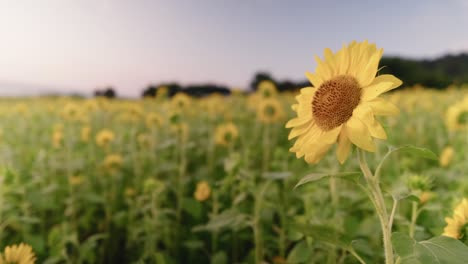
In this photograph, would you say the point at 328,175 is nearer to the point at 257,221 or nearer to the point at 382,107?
the point at 382,107

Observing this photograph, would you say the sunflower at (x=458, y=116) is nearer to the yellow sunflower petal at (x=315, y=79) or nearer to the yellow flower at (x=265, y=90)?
the yellow flower at (x=265, y=90)

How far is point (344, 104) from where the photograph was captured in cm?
68

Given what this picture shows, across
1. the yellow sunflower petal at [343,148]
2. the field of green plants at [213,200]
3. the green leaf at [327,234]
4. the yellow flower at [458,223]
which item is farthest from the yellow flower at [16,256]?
the yellow flower at [458,223]

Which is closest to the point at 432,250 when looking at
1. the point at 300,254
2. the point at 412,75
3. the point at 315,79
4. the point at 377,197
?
the point at 377,197

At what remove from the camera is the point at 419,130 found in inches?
130

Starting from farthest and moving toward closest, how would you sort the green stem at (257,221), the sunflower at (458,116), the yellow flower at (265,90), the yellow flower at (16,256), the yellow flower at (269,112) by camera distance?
the yellow flower at (265,90) < the yellow flower at (269,112) < the sunflower at (458,116) < the green stem at (257,221) < the yellow flower at (16,256)

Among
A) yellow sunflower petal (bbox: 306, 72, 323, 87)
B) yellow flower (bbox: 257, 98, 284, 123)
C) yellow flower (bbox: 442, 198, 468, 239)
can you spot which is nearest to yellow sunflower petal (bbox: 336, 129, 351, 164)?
yellow sunflower petal (bbox: 306, 72, 323, 87)

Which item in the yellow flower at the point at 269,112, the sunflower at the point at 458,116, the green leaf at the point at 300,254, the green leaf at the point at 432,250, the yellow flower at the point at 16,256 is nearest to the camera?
the green leaf at the point at 432,250

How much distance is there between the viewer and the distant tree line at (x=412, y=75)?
5.38m

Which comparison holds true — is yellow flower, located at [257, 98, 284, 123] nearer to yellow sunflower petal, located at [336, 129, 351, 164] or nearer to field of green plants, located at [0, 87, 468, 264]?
field of green plants, located at [0, 87, 468, 264]

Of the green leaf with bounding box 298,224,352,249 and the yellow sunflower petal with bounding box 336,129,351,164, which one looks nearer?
Result: the yellow sunflower petal with bounding box 336,129,351,164

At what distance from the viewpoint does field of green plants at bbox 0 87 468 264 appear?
43.5 inches

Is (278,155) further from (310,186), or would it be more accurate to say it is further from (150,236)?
(150,236)

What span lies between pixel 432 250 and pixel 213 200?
3.80 ft
